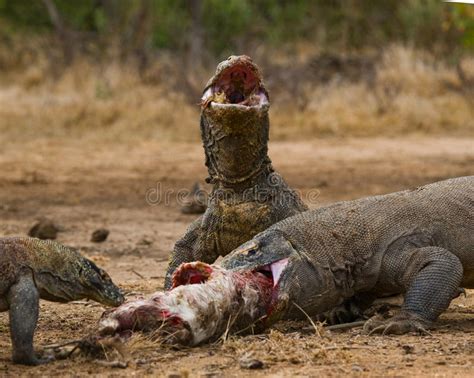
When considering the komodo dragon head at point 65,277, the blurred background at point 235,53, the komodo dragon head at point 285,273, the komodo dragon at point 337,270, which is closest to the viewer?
the komodo dragon at point 337,270

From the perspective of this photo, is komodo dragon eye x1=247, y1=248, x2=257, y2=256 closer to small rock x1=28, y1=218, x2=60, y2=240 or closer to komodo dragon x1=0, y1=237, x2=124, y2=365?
komodo dragon x1=0, y1=237, x2=124, y2=365

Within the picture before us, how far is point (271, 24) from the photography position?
85.7ft

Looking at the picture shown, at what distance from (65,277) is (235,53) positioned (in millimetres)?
15353

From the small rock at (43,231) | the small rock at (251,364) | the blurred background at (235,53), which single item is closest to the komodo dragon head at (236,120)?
the small rock at (251,364)

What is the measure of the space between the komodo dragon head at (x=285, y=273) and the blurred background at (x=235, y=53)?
1059 cm

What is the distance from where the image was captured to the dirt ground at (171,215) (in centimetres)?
524

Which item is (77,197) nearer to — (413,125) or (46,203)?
(46,203)

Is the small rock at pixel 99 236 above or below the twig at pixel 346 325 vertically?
below

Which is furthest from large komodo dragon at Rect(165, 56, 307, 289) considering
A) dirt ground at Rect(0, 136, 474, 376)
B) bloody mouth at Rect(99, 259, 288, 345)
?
bloody mouth at Rect(99, 259, 288, 345)

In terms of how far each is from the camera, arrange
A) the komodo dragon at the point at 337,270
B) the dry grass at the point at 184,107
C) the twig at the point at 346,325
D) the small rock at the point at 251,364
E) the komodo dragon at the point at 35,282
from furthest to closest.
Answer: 1. the dry grass at the point at 184,107
2. the twig at the point at 346,325
3. the komodo dragon at the point at 337,270
4. the komodo dragon at the point at 35,282
5. the small rock at the point at 251,364

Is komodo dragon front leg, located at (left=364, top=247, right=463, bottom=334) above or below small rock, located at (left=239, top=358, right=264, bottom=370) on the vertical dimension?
above

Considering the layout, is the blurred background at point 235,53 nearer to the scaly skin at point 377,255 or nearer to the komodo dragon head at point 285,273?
the scaly skin at point 377,255

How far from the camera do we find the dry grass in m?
17.1

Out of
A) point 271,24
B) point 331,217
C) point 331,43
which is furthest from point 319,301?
point 271,24
